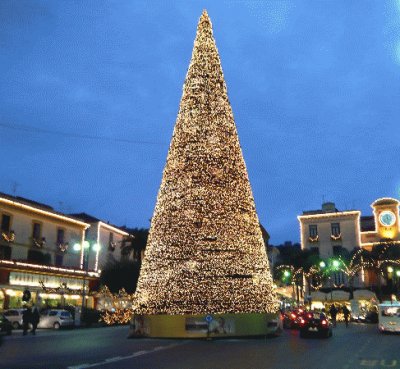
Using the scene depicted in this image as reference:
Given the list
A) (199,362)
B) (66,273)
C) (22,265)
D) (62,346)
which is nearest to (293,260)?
(66,273)

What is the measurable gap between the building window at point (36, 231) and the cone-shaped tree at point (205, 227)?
2250cm

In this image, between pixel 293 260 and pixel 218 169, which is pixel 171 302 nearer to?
pixel 218 169

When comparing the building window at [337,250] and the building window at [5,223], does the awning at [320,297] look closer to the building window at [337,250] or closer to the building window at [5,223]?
the building window at [337,250]

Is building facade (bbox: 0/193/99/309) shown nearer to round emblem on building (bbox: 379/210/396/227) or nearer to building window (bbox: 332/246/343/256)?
building window (bbox: 332/246/343/256)

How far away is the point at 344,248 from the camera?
56688mm

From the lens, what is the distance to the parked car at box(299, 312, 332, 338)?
2455 centimetres

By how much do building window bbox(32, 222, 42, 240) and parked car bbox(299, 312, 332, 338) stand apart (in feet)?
83.3

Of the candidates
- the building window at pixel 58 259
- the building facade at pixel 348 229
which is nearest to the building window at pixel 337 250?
the building facade at pixel 348 229

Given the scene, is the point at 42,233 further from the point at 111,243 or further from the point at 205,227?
the point at 205,227

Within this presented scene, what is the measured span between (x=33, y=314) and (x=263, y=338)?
42.4 ft

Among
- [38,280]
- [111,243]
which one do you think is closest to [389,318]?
[38,280]

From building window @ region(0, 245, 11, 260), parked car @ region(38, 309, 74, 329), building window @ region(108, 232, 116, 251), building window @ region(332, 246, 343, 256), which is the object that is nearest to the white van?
parked car @ region(38, 309, 74, 329)

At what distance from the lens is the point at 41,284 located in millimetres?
38750

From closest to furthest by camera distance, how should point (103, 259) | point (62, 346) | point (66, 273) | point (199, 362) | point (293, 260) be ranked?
point (199, 362), point (62, 346), point (66, 273), point (103, 259), point (293, 260)
